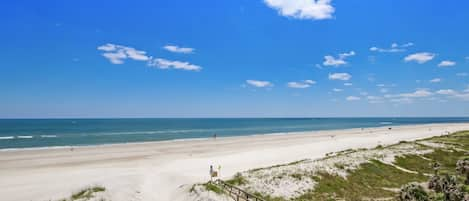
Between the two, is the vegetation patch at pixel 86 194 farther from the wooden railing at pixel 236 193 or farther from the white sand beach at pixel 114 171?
the wooden railing at pixel 236 193

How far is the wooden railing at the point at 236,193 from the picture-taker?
2238 cm

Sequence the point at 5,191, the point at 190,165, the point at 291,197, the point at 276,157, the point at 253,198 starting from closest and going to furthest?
the point at 253,198 < the point at 291,197 < the point at 5,191 < the point at 190,165 < the point at 276,157

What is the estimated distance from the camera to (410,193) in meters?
20.3

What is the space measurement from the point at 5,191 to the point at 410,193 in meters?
28.8

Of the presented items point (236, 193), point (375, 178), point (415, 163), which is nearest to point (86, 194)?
point (236, 193)

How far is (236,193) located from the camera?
77.7 feet

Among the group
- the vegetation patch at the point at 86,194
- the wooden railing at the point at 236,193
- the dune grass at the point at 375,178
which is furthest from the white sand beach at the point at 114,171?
the dune grass at the point at 375,178

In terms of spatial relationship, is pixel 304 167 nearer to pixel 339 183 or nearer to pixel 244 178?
pixel 339 183

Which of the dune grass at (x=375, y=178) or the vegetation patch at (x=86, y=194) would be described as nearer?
the vegetation patch at (x=86, y=194)

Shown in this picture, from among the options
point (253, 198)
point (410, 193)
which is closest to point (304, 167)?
point (253, 198)

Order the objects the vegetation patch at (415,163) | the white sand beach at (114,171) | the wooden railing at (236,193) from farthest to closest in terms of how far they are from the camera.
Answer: the vegetation patch at (415,163)
the white sand beach at (114,171)
the wooden railing at (236,193)

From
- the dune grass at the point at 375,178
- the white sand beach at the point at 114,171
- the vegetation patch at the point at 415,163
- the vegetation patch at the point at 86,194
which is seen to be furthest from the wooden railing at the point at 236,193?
the vegetation patch at the point at 415,163

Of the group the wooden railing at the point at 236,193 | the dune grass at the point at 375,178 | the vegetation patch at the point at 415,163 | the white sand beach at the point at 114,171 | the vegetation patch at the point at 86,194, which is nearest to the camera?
the wooden railing at the point at 236,193

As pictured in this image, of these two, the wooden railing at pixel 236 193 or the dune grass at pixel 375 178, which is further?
the dune grass at pixel 375 178
